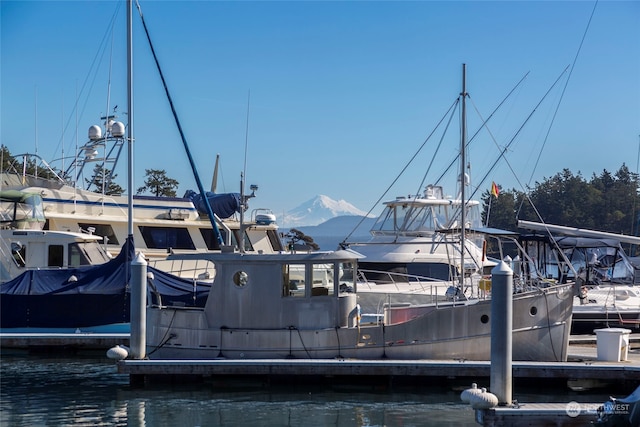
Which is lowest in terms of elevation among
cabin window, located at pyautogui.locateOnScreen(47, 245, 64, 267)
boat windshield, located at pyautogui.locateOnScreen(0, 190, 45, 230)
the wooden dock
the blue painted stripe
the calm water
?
the calm water

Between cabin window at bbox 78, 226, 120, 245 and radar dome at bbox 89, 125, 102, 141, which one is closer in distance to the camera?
cabin window at bbox 78, 226, 120, 245

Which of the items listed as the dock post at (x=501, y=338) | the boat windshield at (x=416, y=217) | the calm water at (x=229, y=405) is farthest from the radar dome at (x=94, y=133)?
the dock post at (x=501, y=338)

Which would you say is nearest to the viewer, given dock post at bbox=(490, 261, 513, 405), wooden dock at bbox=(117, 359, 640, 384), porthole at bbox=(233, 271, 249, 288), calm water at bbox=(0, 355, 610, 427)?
dock post at bbox=(490, 261, 513, 405)

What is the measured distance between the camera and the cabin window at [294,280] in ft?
53.2

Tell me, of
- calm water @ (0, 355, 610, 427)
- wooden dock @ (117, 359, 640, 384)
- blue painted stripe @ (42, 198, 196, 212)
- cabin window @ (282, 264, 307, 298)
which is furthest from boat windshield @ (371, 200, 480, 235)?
calm water @ (0, 355, 610, 427)

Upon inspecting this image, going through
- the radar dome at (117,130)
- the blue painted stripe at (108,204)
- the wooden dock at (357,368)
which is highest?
the radar dome at (117,130)

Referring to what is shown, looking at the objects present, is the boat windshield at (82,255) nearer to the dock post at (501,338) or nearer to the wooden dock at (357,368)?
the wooden dock at (357,368)

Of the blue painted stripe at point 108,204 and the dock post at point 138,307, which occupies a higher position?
the blue painted stripe at point 108,204

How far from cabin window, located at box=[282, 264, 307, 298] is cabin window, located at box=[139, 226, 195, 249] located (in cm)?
1351

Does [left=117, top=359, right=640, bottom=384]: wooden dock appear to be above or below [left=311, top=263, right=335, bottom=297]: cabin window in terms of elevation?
below

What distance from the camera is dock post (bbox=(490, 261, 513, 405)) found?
12070 mm

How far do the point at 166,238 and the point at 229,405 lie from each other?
1494 cm

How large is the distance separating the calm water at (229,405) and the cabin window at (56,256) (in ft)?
24.9

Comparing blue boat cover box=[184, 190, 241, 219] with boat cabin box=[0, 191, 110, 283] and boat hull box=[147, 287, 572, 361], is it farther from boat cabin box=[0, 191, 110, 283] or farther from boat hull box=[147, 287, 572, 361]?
boat hull box=[147, 287, 572, 361]
